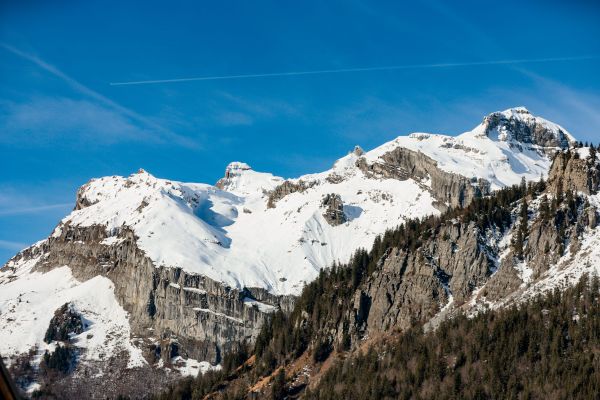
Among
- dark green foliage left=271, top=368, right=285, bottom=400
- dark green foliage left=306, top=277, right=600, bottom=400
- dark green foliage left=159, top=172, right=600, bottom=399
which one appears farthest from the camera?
dark green foliage left=271, top=368, right=285, bottom=400

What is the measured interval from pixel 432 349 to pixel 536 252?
43139mm

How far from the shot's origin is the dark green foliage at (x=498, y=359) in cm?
13925

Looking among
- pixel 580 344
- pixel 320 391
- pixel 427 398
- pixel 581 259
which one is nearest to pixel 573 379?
pixel 580 344

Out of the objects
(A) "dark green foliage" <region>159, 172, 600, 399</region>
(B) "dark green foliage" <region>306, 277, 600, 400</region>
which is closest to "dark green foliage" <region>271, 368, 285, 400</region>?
(A) "dark green foliage" <region>159, 172, 600, 399</region>

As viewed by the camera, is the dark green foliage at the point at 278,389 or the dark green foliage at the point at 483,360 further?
the dark green foliage at the point at 278,389

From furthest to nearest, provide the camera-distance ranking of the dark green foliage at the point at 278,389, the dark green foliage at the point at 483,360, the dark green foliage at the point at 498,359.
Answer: the dark green foliage at the point at 278,389
the dark green foliage at the point at 483,360
the dark green foliage at the point at 498,359

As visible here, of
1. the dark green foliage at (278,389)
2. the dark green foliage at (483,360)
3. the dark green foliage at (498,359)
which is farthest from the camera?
the dark green foliage at (278,389)

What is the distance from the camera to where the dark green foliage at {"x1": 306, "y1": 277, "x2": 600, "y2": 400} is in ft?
457

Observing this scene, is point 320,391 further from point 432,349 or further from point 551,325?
point 551,325

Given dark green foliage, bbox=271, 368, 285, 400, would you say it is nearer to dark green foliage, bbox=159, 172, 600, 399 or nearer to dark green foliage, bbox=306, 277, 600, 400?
dark green foliage, bbox=159, 172, 600, 399

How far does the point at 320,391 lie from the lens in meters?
177

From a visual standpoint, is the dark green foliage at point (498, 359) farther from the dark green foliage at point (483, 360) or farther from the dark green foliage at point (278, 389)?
the dark green foliage at point (278, 389)

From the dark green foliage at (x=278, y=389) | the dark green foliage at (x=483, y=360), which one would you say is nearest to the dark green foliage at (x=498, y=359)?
the dark green foliage at (x=483, y=360)

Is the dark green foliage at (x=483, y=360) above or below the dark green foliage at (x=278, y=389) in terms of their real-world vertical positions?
above
